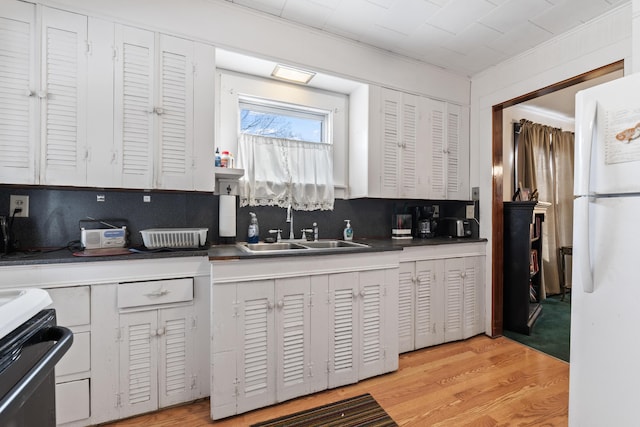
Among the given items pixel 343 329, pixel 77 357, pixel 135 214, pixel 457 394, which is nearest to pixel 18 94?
pixel 135 214

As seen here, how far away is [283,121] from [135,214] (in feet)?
4.67

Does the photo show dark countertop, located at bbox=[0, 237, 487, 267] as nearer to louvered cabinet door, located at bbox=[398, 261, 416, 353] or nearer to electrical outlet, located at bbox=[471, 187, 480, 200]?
louvered cabinet door, located at bbox=[398, 261, 416, 353]

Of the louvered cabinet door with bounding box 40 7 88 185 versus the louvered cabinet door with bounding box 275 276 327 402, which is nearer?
the louvered cabinet door with bounding box 40 7 88 185

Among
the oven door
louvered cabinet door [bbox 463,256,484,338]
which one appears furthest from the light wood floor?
the oven door

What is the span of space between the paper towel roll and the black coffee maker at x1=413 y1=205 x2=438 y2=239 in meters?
1.87

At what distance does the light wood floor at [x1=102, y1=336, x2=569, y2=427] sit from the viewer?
1.71 m

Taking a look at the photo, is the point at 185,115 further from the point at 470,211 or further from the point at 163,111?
the point at 470,211

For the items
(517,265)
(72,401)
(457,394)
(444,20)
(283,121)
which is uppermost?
(444,20)

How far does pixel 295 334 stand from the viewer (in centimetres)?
189

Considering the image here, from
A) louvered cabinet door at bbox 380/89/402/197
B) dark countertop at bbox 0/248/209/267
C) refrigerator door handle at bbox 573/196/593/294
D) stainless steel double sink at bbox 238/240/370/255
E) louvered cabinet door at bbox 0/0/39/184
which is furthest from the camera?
louvered cabinet door at bbox 380/89/402/197

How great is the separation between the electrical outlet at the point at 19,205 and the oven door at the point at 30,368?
148 cm

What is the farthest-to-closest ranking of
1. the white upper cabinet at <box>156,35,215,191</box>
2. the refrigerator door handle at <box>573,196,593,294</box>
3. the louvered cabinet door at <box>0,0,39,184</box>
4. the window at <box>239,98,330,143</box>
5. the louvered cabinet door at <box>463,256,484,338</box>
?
the louvered cabinet door at <box>463,256,484,338</box> → the window at <box>239,98,330,143</box> → the white upper cabinet at <box>156,35,215,191</box> → the louvered cabinet door at <box>0,0,39,184</box> → the refrigerator door handle at <box>573,196,593,294</box>

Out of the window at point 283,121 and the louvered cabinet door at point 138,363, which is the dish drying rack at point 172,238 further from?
the window at point 283,121

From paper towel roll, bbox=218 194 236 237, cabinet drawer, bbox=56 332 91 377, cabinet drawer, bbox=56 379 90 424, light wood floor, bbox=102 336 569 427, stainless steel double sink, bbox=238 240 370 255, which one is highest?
paper towel roll, bbox=218 194 236 237
